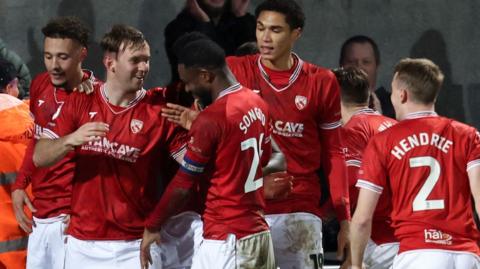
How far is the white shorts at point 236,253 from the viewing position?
5359 mm

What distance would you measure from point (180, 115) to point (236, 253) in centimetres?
84

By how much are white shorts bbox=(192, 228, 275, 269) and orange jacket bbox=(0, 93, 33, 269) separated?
63.8 inches

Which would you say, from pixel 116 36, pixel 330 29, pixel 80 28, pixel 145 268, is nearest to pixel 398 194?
pixel 145 268

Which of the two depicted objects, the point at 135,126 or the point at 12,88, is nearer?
the point at 135,126

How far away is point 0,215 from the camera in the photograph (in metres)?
6.52

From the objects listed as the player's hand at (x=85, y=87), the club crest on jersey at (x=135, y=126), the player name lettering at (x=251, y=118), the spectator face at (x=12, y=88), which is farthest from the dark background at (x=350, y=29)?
the player name lettering at (x=251, y=118)

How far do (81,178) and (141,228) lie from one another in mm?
420

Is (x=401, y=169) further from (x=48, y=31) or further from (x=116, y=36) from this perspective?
(x=48, y=31)

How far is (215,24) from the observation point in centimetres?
809

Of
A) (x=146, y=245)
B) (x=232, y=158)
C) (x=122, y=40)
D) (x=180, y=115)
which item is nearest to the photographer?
(x=232, y=158)

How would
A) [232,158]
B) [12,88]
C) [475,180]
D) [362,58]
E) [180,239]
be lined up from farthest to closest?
[362,58] → [12,88] → [180,239] → [232,158] → [475,180]

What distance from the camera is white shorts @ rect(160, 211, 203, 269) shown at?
6.14 meters

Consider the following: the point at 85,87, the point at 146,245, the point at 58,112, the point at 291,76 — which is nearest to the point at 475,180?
the point at 291,76

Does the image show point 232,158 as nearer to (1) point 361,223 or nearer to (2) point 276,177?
(2) point 276,177
